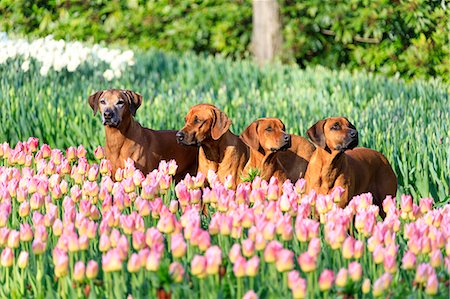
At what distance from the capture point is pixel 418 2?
13.1m

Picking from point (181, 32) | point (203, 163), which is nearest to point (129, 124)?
point (203, 163)

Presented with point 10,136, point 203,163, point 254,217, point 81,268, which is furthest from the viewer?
point 10,136

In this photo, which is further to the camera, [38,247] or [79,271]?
[38,247]

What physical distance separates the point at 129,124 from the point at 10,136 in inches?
79.9

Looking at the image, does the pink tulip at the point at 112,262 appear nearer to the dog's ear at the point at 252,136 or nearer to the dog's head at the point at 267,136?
the dog's head at the point at 267,136

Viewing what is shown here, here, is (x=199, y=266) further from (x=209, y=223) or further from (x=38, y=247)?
(x=209, y=223)

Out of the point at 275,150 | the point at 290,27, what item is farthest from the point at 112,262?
the point at 290,27

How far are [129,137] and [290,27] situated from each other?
8020 mm

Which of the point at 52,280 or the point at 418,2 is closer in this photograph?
the point at 52,280

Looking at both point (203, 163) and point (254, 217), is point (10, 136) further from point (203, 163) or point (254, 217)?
point (254, 217)

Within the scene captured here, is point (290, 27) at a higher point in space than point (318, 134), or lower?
higher

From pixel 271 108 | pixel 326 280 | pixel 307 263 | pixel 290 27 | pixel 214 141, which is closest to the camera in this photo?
pixel 326 280

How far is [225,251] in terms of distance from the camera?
396 centimetres

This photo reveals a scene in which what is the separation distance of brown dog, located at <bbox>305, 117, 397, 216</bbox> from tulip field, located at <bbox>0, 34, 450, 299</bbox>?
10.0 inches
